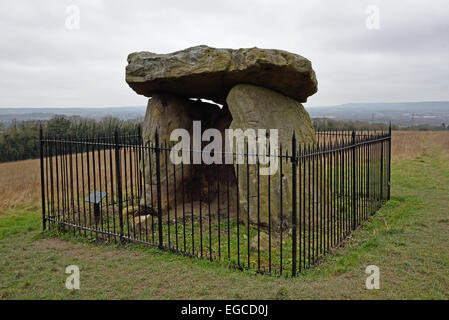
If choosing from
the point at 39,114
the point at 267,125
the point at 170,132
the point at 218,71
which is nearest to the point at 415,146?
the point at 267,125

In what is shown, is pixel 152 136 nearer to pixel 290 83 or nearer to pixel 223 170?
pixel 223 170

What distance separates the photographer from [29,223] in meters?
9.87

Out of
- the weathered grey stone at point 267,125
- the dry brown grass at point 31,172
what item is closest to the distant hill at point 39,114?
the dry brown grass at point 31,172

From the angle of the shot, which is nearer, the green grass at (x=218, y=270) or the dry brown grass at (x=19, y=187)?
the green grass at (x=218, y=270)

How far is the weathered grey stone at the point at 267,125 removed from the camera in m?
7.94

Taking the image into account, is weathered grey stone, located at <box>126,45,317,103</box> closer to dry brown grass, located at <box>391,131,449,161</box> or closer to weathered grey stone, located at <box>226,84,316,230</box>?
weathered grey stone, located at <box>226,84,316,230</box>

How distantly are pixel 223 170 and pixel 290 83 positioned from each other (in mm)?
2924

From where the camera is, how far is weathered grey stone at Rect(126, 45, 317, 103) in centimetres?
791

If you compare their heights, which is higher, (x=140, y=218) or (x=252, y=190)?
(x=252, y=190)

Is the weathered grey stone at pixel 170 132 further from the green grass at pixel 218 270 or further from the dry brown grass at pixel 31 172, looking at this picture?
the dry brown grass at pixel 31 172

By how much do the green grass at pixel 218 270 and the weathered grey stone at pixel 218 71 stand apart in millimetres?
3594
